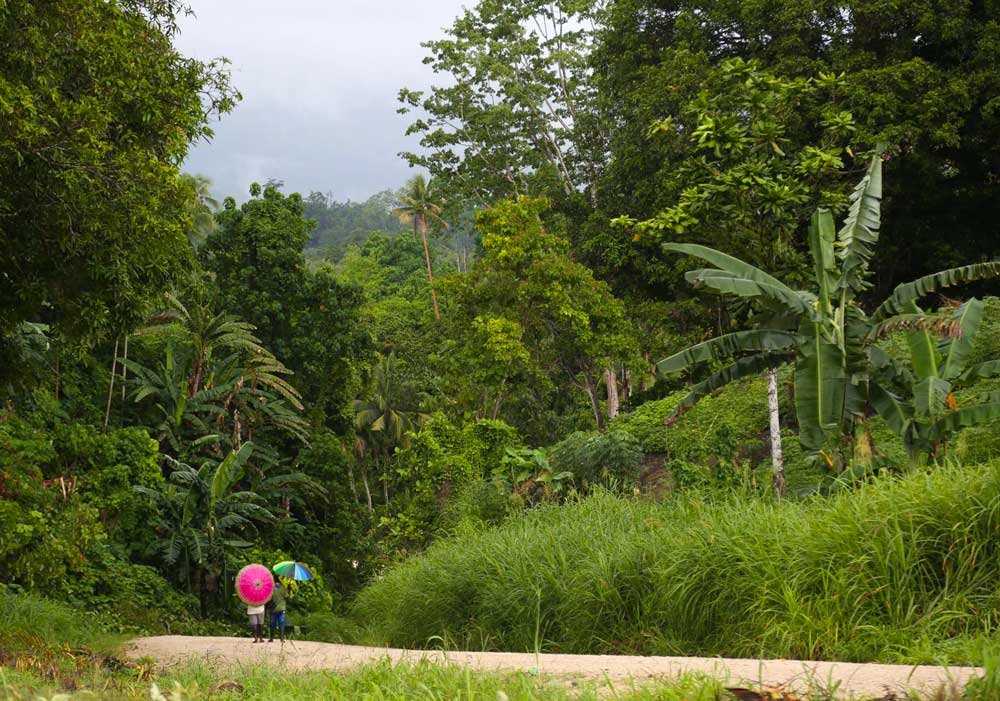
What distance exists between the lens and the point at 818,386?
34.9 feet

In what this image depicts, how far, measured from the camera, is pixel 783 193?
14070mm

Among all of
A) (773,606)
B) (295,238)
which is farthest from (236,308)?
(773,606)

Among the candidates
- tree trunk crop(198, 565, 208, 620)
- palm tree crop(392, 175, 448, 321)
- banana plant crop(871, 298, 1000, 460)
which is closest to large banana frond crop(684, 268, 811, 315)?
banana plant crop(871, 298, 1000, 460)

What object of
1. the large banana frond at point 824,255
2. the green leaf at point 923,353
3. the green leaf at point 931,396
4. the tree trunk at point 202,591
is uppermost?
the large banana frond at point 824,255

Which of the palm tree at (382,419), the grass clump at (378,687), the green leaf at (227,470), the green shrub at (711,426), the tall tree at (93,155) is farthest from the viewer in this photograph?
the palm tree at (382,419)

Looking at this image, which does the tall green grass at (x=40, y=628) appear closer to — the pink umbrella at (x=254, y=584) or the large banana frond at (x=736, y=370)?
the pink umbrella at (x=254, y=584)

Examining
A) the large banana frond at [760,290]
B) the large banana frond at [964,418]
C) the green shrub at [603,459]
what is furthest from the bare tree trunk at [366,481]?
the large banana frond at [964,418]

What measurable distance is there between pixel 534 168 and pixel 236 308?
1016cm

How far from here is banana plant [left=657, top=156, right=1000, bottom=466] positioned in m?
10.7

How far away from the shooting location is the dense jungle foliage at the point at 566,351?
28.0 feet

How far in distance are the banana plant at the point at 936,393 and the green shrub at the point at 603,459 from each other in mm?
6045

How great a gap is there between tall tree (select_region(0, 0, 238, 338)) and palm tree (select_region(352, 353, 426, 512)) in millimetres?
26305

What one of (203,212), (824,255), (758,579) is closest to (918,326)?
(824,255)

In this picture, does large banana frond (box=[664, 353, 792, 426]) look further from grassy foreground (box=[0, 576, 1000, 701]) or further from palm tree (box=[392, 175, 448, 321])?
palm tree (box=[392, 175, 448, 321])
